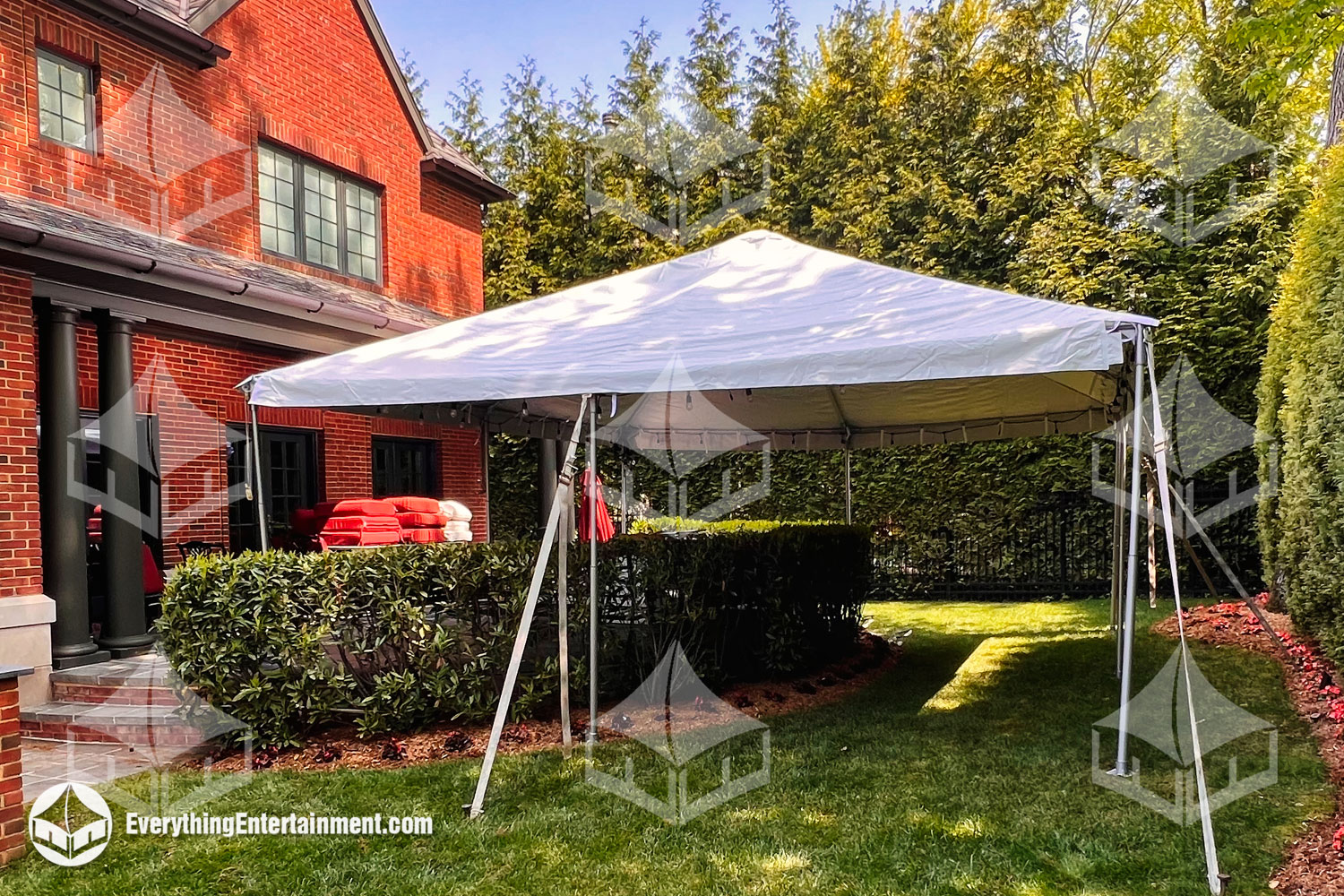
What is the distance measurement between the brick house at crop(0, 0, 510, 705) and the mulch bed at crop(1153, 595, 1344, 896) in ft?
20.7

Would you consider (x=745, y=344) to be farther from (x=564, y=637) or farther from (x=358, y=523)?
(x=358, y=523)

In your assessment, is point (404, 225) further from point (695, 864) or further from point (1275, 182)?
point (1275, 182)

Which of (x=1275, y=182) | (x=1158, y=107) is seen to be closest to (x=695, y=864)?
(x=1275, y=182)

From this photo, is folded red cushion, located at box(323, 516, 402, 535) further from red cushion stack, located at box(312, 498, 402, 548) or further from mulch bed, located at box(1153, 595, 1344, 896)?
mulch bed, located at box(1153, 595, 1344, 896)

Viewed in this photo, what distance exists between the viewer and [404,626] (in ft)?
19.1

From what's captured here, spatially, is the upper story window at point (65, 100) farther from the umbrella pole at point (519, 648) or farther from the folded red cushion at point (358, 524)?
the umbrella pole at point (519, 648)

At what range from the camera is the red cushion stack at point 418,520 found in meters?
9.62

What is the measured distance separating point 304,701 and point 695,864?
301 centimetres

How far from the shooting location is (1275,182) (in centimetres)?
1224

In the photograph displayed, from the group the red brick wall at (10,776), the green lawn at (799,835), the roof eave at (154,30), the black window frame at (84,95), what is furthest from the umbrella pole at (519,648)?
the roof eave at (154,30)

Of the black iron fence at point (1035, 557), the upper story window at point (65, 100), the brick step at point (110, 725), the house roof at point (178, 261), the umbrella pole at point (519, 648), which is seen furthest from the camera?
the black iron fence at point (1035, 557)

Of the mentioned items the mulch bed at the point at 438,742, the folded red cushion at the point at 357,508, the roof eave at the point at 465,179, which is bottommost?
the mulch bed at the point at 438,742

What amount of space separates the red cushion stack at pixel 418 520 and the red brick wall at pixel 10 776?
526 cm

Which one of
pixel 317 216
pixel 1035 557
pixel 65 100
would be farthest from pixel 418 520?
pixel 1035 557
